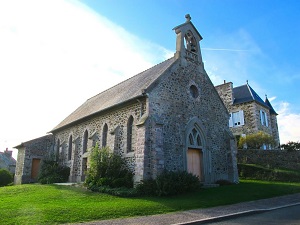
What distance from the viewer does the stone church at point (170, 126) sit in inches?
549

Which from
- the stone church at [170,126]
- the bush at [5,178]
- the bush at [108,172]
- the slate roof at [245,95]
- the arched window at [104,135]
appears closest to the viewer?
the stone church at [170,126]

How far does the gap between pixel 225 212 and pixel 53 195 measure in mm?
7750

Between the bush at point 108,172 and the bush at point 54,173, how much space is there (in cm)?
596

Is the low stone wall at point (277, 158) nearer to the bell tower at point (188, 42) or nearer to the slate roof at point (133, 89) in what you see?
the bell tower at point (188, 42)

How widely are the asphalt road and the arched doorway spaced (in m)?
7.51

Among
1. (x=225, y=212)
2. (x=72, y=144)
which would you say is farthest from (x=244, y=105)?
(x=225, y=212)

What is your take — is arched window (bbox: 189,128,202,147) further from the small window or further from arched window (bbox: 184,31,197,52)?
arched window (bbox: 184,31,197,52)

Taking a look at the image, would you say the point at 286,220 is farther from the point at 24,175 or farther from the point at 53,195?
the point at 24,175

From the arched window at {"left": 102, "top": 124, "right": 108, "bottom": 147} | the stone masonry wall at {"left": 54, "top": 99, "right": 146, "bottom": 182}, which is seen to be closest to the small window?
the stone masonry wall at {"left": 54, "top": 99, "right": 146, "bottom": 182}

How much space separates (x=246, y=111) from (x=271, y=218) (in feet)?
73.7

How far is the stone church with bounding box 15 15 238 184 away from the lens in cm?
1395

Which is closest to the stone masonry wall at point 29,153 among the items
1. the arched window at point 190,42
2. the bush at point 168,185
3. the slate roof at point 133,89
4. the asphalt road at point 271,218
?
the slate roof at point 133,89

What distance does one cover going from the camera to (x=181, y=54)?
17.4 m

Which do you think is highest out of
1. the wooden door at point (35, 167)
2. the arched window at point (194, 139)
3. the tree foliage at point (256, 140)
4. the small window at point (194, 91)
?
the small window at point (194, 91)
